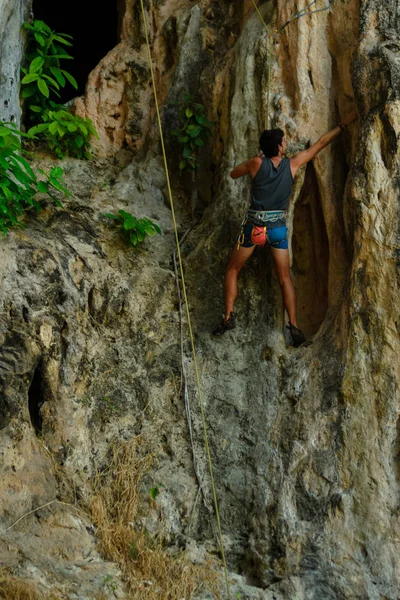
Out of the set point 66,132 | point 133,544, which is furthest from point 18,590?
point 66,132

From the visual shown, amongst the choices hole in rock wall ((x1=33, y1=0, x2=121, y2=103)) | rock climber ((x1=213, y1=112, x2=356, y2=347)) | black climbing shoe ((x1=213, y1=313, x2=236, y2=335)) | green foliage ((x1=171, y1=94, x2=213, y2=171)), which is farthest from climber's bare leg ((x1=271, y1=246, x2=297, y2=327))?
hole in rock wall ((x1=33, y1=0, x2=121, y2=103))

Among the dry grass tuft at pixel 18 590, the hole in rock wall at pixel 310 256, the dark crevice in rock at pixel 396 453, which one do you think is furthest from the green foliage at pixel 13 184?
the dark crevice in rock at pixel 396 453

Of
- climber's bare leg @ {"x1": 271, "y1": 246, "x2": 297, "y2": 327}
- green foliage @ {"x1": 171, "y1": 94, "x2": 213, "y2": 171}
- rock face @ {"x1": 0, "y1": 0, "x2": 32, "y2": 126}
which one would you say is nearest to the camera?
climber's bare leg @ {"x1": 271, "y1": 246, "x2": 297, "y2": 327}

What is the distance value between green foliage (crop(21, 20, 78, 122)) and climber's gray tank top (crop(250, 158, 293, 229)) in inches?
87.8

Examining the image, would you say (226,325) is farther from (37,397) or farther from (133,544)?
(133,544)

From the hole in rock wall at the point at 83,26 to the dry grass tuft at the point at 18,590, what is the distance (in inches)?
285

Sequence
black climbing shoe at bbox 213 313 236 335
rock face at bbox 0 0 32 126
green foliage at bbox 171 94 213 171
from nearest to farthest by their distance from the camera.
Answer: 1. black climbing shoe at bbox 213 313 236 335
2. rock face at bbox 0 0 32 126
3. green foliage at bbox 171 94 213 171

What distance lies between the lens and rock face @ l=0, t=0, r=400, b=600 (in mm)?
5523

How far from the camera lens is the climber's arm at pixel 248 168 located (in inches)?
241

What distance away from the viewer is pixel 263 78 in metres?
6.72

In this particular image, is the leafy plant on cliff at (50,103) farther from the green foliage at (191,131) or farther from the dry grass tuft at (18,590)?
the dry grass tuft at (18,590)

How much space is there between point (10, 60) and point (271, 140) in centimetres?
275

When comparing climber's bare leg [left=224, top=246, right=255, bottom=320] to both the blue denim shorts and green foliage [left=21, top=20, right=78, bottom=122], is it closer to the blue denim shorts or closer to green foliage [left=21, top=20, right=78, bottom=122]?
the blue denim shorts

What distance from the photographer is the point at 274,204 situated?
6.15 m
